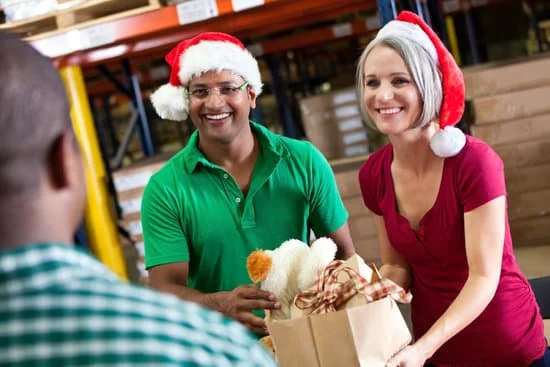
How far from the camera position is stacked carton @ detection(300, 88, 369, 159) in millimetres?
7383

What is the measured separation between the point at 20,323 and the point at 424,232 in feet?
4.45

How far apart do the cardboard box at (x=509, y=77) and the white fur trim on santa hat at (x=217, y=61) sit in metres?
2.67

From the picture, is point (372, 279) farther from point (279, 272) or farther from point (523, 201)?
point (523, 201)

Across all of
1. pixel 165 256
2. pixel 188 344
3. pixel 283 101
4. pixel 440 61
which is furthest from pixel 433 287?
pixel 283 101

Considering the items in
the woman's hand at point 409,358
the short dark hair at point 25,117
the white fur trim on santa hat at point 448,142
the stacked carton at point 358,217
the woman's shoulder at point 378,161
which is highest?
the short dark hair at point 25,117

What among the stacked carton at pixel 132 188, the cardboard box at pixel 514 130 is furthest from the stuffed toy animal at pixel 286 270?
the cardboard box at pixel 514 130

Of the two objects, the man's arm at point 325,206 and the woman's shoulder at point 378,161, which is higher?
the woman's shoulder at point 378,161

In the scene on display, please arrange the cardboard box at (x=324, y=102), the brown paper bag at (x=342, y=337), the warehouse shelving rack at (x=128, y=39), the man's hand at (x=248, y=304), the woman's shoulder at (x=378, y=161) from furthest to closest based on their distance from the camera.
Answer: the cardboard box at (x=324, y=102), the warehouse shelving rack at (x=128, y=39), the woman's shoulder at (x=378, y=161), the man's hand at (x=248, y=304), the brown paper bag at (x=342, y=337)

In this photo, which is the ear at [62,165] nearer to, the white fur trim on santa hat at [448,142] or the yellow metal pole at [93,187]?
the white fur trim on santa hat at [448,142]

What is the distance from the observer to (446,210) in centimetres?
195

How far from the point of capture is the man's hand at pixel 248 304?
1.84 m

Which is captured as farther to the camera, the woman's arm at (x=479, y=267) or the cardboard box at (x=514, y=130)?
the cardboard box at (x=514, y=130)

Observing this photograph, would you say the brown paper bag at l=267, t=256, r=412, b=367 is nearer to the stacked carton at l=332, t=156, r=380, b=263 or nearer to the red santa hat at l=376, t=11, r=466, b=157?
the red santa hat at l=376, t=11, r=466, b=157

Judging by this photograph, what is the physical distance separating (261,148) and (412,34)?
0.62m
